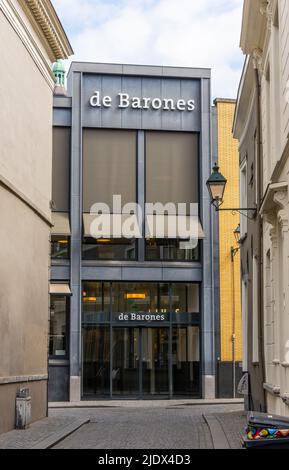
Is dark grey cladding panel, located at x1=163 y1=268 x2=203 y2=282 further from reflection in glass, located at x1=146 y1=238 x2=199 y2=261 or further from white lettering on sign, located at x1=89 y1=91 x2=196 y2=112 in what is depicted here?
white lettering on sign, located at x1=89 y1=91 x2=196 y2=112

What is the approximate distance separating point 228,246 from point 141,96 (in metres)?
6.78

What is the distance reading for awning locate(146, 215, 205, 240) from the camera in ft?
109

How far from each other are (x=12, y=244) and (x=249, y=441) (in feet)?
33.2

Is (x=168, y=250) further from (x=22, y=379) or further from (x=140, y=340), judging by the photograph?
(x=22, y=379)

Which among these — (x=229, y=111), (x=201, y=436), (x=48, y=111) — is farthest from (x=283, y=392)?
(x=229, y=111)

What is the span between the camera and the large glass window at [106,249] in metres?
33.1

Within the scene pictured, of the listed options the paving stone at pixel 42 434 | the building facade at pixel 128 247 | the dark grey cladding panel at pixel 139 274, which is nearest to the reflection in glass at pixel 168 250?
the building facade at pixel 128 247

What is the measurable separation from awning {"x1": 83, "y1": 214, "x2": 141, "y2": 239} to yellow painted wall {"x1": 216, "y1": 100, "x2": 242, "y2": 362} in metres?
3.58

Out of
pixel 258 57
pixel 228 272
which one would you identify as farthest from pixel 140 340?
pixel 258 57

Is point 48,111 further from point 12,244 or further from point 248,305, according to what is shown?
point 248,305

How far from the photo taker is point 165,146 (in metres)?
34.1

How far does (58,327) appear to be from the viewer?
32844 mm

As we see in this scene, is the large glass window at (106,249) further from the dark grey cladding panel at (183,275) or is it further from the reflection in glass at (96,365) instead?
the reflection in glass at (96,365)

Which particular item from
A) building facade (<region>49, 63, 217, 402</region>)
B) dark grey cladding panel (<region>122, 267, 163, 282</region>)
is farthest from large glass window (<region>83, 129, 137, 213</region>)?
dark grey cladding panel (<region>122, 267, 163, 282</region>)
